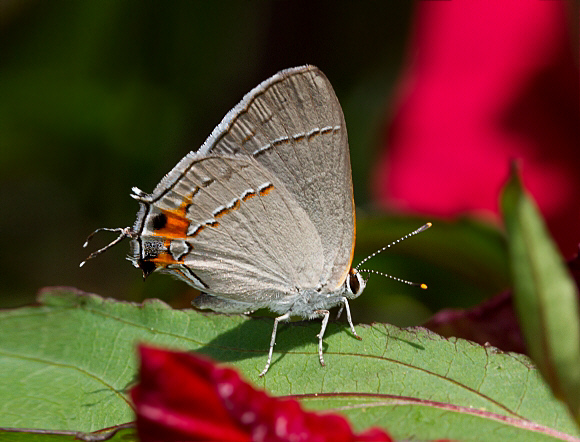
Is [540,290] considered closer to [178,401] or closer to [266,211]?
[178,401]

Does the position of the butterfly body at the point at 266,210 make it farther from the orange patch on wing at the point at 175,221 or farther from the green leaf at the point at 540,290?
the green leaf at the point at 540,290

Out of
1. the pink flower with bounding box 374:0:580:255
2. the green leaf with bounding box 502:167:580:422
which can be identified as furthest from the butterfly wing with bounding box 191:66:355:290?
the green leaf with bounding box 502:167:580:422

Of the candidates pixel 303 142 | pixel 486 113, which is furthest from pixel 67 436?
pixel 486 113

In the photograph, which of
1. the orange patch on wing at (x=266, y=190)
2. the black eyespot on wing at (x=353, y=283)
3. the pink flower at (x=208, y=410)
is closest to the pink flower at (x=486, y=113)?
the black eyespot on wing at (x=353, y=283)

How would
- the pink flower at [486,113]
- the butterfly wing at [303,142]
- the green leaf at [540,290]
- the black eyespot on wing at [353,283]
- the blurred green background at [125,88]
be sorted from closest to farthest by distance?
the green leaf at [540,290] < the butterfly wing at [303,142] < the black eyespot on wing at [353,283] < the pink flower at [486,113] < the blurred green background at [125,88]

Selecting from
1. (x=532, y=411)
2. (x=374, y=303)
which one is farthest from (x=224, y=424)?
(x=374, y=303)

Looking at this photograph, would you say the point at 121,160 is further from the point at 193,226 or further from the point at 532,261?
the point at 532,261

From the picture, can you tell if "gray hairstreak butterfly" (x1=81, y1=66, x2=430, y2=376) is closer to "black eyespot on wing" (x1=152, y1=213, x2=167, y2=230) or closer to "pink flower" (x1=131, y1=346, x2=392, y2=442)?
"black eyespot on wing" (x1=152, y1=213, x2=167, y2=230)
